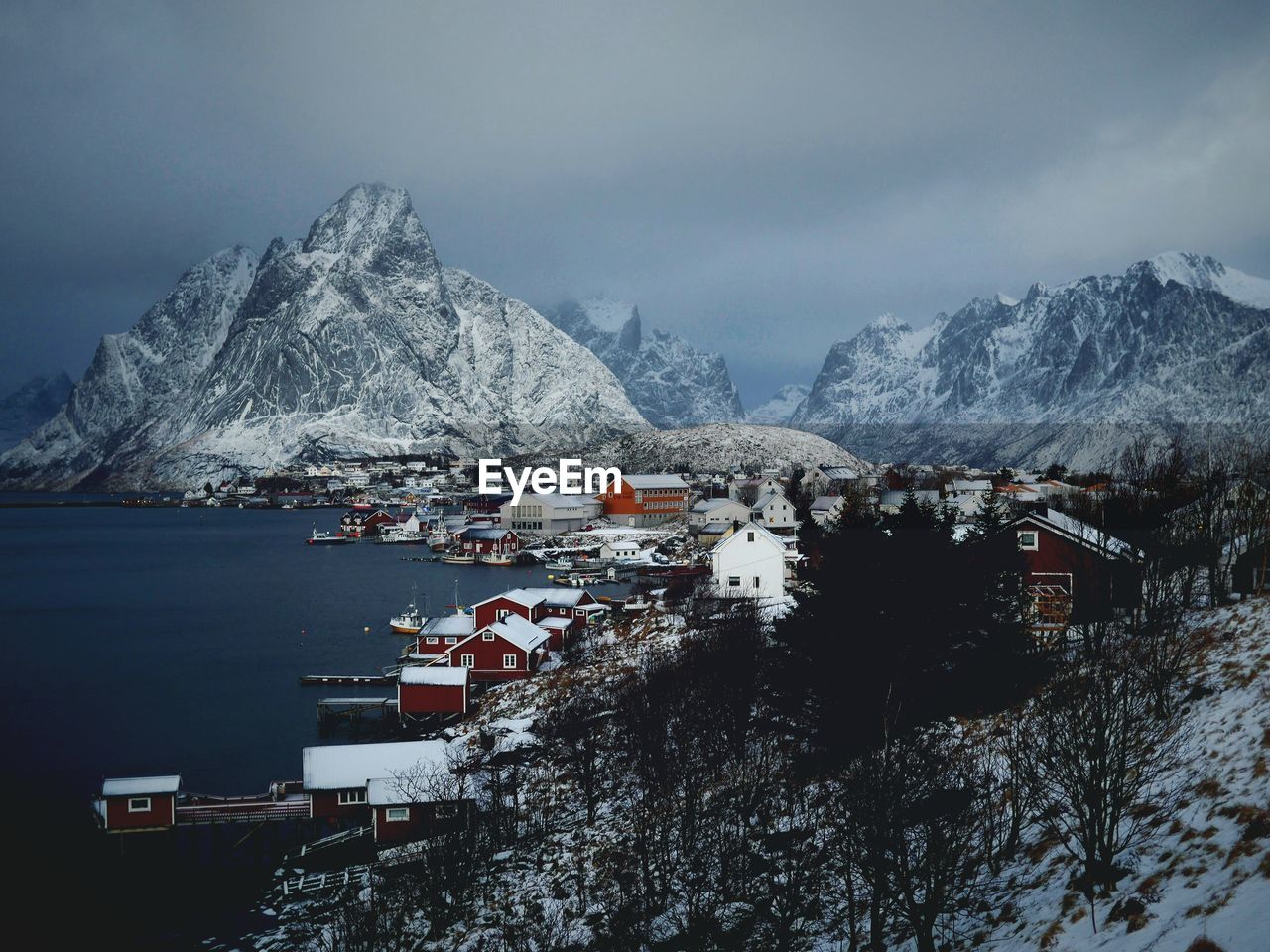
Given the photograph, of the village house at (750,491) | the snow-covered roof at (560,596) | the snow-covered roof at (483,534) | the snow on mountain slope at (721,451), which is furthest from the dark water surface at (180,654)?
the snow on mountain slope at (721,451)

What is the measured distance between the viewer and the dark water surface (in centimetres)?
2603

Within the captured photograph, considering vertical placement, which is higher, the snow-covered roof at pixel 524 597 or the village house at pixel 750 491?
the village house at pixel 750 491

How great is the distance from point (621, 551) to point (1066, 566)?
50080 millimetres

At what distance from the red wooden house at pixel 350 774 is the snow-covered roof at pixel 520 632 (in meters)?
11.0

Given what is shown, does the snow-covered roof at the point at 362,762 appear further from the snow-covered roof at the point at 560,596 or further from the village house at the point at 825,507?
the village house at the point at 825,507

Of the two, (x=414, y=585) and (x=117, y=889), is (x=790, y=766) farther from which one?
(x=414, y=585)

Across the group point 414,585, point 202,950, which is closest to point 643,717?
point 202,950

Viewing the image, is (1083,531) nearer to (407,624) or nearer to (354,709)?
(354,709)

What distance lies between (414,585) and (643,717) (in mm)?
44176

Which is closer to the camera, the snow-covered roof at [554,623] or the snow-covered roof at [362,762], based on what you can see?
the snow-covered roof at [362,762]

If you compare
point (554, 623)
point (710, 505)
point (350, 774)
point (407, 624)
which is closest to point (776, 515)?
point (710, 505)

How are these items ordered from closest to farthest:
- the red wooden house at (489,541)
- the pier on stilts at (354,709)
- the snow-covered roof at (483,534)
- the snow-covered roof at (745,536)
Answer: the pier on stilts at (354,709) < the snow-covered roof at (745,536) < the red wooden house at (489,541) < the snow-covered roof at (483,534)

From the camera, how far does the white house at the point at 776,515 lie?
68438mm

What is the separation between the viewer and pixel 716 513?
253 ft
